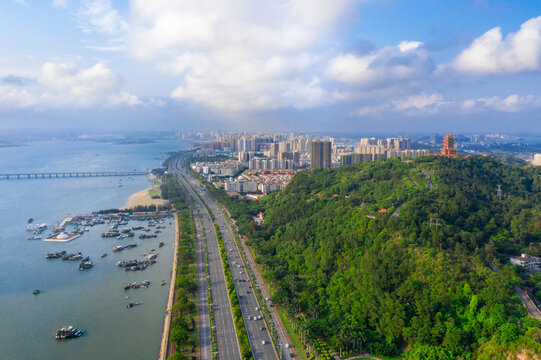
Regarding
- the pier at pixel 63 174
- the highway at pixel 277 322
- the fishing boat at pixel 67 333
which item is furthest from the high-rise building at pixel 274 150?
the fishing boat at pixel 67 333

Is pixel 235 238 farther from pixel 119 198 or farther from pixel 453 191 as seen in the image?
pixel 119 198

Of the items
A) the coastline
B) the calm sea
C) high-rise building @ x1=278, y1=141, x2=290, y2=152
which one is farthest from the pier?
the coastline

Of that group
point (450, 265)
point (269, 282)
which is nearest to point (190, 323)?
point (269, 282)

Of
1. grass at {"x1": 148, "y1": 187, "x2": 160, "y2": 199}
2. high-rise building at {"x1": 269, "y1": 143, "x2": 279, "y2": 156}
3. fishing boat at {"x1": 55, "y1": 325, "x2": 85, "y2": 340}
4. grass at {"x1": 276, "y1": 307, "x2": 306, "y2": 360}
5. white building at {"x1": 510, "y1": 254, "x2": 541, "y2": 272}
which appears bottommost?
fishing boat at {"x1": 55, "y1": 325, "x2": 85, "y2": 340}

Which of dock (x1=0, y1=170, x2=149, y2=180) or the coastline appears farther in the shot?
dock (x1=0, y1=170, x2=149, y2=180)

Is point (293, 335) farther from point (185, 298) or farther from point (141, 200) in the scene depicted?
point (141, 200)

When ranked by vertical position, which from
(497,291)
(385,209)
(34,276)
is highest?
(385,209)

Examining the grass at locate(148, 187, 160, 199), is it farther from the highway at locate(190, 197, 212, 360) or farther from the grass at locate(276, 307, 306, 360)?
the grass at locate(276, 307, 306, 360)
